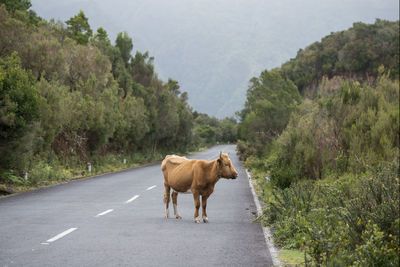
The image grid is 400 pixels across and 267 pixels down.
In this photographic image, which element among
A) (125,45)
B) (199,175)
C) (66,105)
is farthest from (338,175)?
(125,45)

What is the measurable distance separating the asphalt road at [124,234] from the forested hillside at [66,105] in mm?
3717

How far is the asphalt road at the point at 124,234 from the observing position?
7273mm

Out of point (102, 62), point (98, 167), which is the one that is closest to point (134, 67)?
point (102, 62)

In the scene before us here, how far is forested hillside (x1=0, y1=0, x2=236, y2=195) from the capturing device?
59.3 ft

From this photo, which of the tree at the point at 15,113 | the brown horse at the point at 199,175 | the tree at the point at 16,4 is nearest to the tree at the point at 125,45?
the tree at the point at 16,4

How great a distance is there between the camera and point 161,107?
50656mm

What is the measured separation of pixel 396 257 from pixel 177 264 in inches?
122

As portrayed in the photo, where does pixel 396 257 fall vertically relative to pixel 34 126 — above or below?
below

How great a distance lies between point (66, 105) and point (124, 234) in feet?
53.8

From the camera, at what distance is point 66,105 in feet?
80.5

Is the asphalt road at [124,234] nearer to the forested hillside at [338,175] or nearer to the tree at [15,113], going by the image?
the forested hillside at [338,175]

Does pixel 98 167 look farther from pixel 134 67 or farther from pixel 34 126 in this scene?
pixel 134 67

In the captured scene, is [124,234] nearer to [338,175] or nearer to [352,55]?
[338,175]

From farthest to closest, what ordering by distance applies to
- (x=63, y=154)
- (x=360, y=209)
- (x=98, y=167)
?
(x=98, y=167)
(x=63, y=154)
(x=360, y=209)
